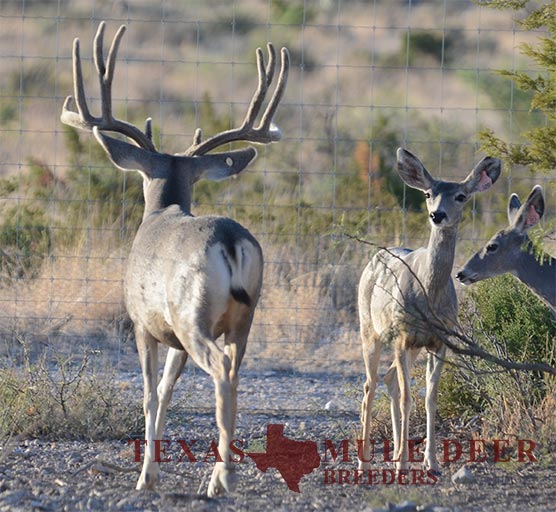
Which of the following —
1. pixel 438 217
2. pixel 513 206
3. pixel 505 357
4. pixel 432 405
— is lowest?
pixel 432 405

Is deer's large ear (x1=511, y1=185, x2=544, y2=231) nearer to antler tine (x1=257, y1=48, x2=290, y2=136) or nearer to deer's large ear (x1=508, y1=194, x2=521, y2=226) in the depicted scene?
deer's large ear (x1=508, y1=194, x2=521, y2=226)

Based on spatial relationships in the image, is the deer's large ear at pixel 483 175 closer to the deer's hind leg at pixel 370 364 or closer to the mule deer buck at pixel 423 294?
the mule deer buck at pixel 423 294

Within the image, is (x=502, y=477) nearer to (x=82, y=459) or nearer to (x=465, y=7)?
(x=82, y=459)

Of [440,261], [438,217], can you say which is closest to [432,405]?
[440,261]

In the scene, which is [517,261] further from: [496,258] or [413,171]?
[413,171]

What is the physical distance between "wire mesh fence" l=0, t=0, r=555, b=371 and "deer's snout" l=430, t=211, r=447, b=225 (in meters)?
0.61

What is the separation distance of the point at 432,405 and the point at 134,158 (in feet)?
7.82

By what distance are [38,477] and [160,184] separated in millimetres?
1932

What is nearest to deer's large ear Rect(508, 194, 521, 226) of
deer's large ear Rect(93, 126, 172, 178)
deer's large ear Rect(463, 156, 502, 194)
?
deer's large ear Rect(463, 156, 502, 194)

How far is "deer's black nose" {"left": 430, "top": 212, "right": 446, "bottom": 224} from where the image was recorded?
7691mm

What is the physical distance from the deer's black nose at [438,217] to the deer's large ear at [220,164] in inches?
60.4

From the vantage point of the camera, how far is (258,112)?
8695 mm

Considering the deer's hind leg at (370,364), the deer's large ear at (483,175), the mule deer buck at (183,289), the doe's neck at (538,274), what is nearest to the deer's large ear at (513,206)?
the doe's neck at (538,274)

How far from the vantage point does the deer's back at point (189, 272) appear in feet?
22.3
